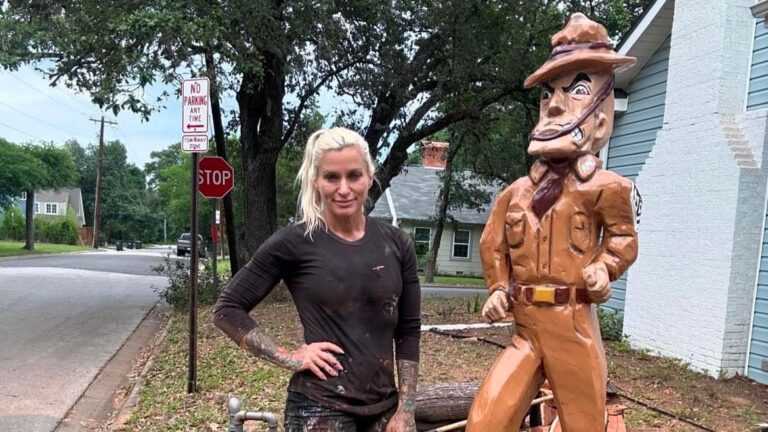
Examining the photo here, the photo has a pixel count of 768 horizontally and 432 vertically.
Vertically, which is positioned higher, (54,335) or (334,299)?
(334,299)

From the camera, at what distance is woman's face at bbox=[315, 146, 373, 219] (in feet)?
6.07

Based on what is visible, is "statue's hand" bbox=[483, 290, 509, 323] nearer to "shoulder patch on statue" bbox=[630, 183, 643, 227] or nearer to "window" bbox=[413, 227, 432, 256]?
"shoulder patch on statue" bbox=[630, 183, 643, 227]

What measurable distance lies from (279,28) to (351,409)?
244 inches

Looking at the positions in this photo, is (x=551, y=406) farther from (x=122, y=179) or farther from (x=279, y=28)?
(x=122, y=179)

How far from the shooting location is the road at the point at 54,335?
510 cm

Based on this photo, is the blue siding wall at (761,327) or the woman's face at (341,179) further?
the blue siding wall at (761,327)

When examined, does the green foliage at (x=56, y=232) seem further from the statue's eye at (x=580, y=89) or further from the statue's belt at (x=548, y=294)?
the statue's eye at (x=580, y=89)

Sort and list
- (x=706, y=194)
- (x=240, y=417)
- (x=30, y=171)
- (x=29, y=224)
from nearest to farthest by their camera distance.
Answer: (x=240, y=417), (x=706, y=194), (x=30, y=171), (x=29, y=224)

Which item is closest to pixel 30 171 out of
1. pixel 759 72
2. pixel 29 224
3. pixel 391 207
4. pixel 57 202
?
pixel 29 224

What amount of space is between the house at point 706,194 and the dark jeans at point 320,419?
539 cm

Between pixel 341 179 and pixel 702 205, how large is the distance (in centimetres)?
579

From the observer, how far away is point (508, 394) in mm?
2570

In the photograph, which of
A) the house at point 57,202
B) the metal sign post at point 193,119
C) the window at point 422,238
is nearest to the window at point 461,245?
the window at point 422,238

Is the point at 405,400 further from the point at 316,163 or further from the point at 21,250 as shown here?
the point at 21,250
